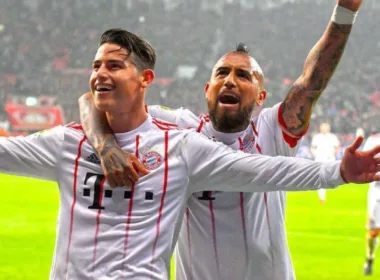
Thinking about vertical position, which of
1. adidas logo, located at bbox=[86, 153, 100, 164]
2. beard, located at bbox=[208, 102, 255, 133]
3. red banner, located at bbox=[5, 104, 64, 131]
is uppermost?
red banner, located at bbox=[5, 104, 64, 131]

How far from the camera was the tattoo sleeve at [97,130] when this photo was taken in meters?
2.19

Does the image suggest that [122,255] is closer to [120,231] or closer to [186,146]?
[120,231]

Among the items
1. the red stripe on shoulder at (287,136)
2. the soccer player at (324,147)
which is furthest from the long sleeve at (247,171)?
the soccer player at (324,147)

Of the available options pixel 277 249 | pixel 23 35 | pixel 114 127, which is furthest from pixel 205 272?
pixel 23 35

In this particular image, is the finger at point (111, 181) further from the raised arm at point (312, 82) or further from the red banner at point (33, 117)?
the red banner at point (33, 117)

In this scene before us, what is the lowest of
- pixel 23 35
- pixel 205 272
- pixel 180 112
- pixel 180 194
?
pixel 205 272

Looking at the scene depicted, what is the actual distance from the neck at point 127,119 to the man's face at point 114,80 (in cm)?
4

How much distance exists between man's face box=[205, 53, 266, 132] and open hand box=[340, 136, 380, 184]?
0.65 metres

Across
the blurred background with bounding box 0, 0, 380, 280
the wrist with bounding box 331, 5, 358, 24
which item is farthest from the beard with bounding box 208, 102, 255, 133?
the blurred background with bounding box 0, 0, 380, 280

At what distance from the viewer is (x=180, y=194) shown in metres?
2.21

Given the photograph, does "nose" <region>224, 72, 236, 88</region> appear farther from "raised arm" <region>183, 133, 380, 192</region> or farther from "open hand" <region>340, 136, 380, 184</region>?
"open hand" <region>340, 136, 380, 184</region>

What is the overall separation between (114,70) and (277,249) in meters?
0.91

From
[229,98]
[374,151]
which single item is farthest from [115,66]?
[374,151]

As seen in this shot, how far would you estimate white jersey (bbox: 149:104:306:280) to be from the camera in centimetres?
247
